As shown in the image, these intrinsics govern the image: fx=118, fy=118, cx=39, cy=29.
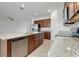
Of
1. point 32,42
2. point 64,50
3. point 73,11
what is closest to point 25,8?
point 32,42

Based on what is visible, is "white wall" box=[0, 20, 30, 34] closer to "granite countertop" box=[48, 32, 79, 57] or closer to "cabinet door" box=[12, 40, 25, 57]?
"cabinet door" box=[12, 40, 25, 57]

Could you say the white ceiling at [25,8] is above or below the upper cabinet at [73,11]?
above

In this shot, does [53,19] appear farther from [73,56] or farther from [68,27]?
[73,56]

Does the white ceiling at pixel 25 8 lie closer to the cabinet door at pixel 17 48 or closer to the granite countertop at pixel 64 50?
the cabinet door at pixel 17 48

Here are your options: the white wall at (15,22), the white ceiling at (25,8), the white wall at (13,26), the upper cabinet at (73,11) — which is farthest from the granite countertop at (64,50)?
the white wall at (13,26)

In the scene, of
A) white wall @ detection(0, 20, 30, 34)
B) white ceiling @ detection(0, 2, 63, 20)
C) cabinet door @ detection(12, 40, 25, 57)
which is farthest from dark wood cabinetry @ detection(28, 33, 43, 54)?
white wall @ detection(0, 20, 30, 34)

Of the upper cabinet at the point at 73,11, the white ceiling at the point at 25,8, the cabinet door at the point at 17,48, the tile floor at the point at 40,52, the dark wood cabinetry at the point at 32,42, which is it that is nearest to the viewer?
the upper cabinet at the point at 73,11

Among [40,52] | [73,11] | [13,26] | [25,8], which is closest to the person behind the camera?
[73,11]

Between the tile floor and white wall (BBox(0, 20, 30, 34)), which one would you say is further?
white wall (BBox(0, 20, 30, 34))

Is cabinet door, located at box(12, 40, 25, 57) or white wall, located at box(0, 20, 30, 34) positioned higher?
white wall, located at box(0, 20, 30, 34)

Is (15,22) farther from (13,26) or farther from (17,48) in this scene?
(17,48)

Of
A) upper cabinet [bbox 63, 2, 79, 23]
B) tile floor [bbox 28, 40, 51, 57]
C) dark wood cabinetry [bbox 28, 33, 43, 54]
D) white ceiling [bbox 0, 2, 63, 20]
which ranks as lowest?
tile floor [bbox 28, 40, 51, 57]

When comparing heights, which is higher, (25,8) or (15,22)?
(25,8)

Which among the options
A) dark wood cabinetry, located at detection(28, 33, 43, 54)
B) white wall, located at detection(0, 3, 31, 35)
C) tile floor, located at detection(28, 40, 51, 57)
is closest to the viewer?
tile floor, located at detection(28, 40, 51, 57)
